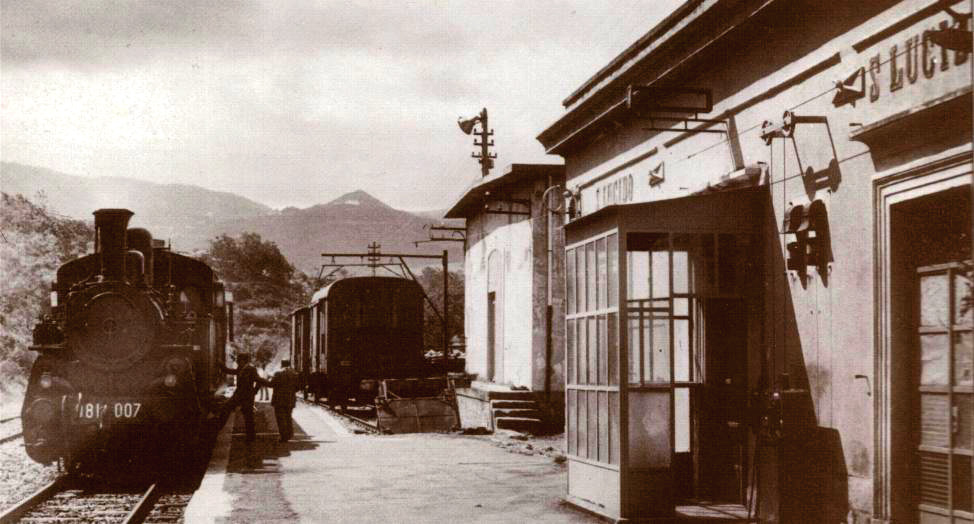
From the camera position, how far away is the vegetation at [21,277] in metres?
36.1

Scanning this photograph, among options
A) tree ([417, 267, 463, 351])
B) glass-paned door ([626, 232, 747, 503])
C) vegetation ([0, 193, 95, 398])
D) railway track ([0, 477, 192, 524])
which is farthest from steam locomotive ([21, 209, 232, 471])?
tree ([417, 267, 463, 351])

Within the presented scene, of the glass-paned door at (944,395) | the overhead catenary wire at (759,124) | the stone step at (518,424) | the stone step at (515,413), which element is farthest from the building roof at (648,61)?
the stone step at (515,413)

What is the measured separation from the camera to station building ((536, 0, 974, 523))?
7664 mm

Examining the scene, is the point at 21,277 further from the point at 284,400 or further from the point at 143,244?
the point at 143,244

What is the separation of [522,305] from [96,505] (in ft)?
43.2

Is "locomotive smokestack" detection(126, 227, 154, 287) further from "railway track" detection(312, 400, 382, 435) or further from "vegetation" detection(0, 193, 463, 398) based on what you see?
"railway track" detection(312, 400, 382, 435)

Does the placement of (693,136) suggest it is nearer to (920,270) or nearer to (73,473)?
(920,270)

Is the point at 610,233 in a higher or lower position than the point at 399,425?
higher

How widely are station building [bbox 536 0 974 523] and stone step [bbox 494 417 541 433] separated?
31.4 ft

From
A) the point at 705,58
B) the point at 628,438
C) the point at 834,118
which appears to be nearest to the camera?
the point at 834,118

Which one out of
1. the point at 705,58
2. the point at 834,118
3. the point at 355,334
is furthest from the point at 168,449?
the point at 355,334

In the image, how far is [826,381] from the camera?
29.7 ft

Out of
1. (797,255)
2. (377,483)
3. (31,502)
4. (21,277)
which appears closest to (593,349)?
(797,255)

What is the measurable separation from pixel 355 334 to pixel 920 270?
70.3ft
